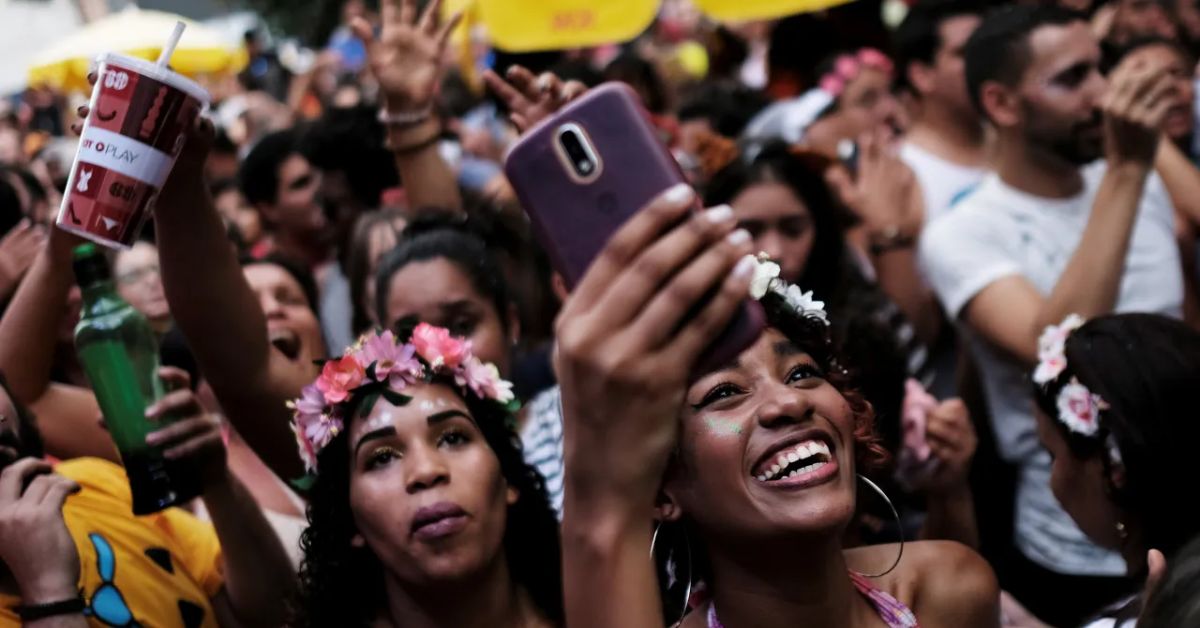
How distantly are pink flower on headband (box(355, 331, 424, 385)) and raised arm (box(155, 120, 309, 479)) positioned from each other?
37 centimetres

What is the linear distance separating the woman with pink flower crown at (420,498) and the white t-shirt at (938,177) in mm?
2630

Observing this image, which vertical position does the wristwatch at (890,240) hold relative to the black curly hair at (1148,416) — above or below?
below

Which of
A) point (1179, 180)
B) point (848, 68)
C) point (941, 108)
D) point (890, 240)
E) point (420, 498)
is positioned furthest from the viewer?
point (848, 68)

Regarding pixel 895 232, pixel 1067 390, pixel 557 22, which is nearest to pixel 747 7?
pixel 557 22

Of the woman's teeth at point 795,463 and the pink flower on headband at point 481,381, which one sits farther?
the pink flower on headband at point 481,381

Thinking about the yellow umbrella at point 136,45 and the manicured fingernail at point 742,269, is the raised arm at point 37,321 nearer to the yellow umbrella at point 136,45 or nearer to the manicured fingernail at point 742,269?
the manicured fingernail at point 742,269

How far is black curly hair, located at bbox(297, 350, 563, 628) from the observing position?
2.72 m

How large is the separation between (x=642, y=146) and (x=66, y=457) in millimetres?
2778

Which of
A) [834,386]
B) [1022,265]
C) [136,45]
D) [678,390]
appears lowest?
[1022,265]

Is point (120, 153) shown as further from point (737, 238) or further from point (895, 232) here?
point (895, 232)

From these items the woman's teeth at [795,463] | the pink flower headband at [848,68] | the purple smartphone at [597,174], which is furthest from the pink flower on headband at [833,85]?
the purple smartphone at [597,174]

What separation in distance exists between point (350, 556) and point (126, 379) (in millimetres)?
672

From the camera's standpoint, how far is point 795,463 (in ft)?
6.54

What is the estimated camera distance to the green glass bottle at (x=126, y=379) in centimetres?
281
